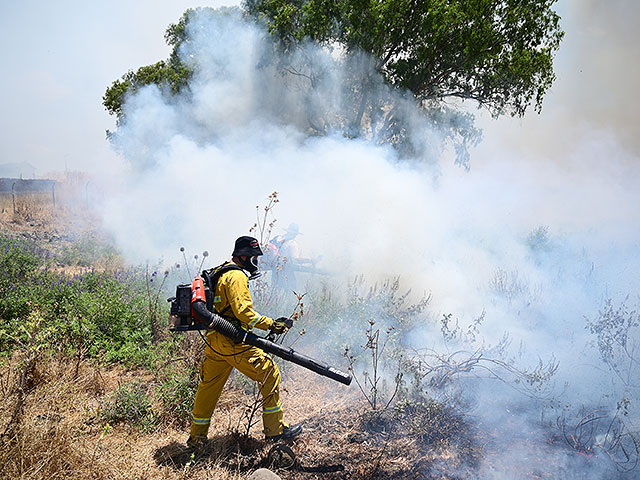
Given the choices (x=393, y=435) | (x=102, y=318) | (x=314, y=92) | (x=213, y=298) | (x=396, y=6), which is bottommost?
(x=393, y=435)

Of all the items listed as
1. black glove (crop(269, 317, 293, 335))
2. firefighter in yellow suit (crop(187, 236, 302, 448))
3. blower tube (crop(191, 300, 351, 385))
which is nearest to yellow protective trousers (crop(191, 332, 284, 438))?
firefighter in yellow suit (crop(187, 236, 302, 448))

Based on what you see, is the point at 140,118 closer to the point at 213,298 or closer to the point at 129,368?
the point at 129,368

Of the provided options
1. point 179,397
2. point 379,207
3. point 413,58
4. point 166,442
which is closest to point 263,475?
point 166,442

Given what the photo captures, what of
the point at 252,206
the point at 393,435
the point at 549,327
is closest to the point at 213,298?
the point at 393,435

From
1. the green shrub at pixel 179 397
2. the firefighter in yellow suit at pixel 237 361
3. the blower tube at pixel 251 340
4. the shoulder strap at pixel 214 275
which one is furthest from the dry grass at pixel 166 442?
the shoulder strap at pixel 214 275

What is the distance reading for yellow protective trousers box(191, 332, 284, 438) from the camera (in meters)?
3.26

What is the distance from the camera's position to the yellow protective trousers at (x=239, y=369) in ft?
10.7

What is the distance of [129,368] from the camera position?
460 cm

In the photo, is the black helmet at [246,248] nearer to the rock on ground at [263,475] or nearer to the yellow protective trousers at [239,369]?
the yellow protective trousers at [239,369]

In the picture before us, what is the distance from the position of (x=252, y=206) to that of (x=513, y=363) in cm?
759

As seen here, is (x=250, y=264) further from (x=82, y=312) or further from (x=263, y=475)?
(x=82, y=312)

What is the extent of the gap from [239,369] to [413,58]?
32.6ft

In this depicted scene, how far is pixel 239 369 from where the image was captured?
3.31 meters

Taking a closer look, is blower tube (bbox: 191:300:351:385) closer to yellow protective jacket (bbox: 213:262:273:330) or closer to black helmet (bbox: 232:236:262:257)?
yellow protective jacket (bbox: 213:262:273:330)
